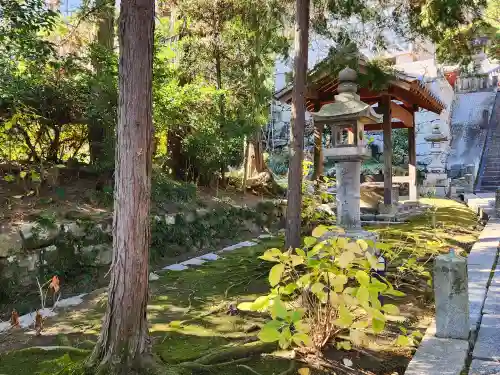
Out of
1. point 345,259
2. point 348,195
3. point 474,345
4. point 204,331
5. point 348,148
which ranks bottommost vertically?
point 204,331

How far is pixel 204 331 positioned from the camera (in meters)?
3.78

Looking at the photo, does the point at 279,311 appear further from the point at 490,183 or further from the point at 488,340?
the point at 490,183

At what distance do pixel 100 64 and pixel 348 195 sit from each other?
4.57m

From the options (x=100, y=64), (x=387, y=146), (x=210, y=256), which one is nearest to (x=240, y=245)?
(x=210, y=256)

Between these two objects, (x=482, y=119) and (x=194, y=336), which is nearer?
(x=194, y=336)

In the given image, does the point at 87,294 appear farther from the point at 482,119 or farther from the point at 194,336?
the point at 482,119

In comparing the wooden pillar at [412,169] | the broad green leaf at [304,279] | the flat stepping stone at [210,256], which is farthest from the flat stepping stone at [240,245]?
the wooden pillar at [412,169]

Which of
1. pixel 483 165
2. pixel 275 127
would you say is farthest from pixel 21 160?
pixel 483 165

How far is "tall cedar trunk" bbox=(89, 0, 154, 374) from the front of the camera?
2586mm

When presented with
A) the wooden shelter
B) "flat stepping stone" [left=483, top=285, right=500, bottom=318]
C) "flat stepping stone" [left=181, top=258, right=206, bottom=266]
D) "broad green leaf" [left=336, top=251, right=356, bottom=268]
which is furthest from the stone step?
"broad green leaf" [left=336, top=251, right=356, bottom=268]

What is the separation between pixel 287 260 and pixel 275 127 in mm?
20343

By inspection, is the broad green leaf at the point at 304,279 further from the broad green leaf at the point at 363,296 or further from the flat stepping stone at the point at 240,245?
the flat stepping stone at the point at 240,245

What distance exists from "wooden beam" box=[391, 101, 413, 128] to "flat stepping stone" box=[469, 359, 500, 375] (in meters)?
8.74

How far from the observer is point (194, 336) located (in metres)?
3.65
